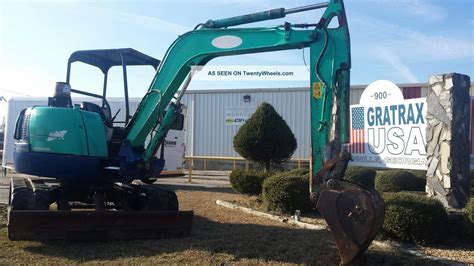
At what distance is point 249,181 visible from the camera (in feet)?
39.1

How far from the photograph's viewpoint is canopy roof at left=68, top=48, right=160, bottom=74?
336 inches

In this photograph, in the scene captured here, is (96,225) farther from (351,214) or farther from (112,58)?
(351,214)

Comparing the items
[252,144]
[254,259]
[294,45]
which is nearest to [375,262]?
[254,259]

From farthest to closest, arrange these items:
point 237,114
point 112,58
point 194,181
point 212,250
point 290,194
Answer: point 237,114 < point 194,181 < point 290,194 < point 112,58 < point 212,250

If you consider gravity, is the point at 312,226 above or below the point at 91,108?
below

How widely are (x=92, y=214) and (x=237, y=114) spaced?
18527 millimetres

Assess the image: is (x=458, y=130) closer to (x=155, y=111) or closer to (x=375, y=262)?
(x=375, y=262)

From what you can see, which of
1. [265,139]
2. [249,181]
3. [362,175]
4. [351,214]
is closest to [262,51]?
[351,214]

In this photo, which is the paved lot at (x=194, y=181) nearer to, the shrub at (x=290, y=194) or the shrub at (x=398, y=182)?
the shrub at (x=290, y=194)

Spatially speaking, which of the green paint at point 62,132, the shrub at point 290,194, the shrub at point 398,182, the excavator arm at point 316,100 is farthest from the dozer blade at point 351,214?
the shrub at point 398,182

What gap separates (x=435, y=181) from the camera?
338 inches

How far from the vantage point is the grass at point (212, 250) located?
245 inches

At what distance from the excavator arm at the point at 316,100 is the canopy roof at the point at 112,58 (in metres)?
0.89

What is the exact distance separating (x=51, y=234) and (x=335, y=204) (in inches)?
156
